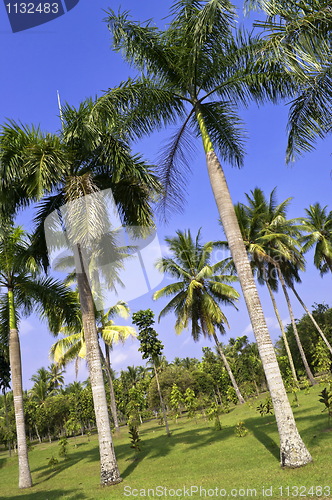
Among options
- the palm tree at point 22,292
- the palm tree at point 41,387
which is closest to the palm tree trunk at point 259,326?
the palm tree at point 22,292

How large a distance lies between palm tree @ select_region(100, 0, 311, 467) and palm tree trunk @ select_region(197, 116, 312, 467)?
25mm

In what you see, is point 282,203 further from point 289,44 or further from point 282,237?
point 289,44

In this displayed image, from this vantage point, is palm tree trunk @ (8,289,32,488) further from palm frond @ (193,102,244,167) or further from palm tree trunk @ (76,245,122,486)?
palm frond @ (193,102,244,167)

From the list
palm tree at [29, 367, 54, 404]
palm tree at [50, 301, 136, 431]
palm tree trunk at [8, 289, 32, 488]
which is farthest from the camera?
palm tree at [29, 367, 54, 404]

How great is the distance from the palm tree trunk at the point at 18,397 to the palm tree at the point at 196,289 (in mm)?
11422

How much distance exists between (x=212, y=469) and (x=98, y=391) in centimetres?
379

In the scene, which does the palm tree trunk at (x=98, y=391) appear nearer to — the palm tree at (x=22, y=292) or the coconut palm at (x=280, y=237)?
the palm tree at (x=22, y=292)

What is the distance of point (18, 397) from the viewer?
608 inches

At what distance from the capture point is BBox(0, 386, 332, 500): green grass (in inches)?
277

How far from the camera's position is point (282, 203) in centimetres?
3038

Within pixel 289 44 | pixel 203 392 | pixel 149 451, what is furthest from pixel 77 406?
pixel 289 44

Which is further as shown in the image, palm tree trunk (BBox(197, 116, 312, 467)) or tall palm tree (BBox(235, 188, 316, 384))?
tall palm tree (BBox(235, 188, 316, 384))

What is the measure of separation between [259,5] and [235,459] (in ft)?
36.8

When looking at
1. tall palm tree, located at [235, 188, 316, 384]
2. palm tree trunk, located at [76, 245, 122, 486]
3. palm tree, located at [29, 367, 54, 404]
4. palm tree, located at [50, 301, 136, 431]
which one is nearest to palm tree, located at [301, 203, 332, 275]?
tall palm tree, located at [235, 188, 316, 384]
